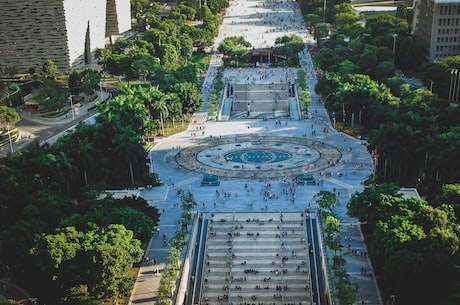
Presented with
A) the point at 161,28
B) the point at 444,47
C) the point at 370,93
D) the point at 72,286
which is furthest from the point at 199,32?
the point at 72,286

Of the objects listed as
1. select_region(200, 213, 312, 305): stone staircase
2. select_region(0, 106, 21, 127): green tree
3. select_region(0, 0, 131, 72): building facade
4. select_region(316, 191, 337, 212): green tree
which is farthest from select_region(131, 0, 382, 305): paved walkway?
select_region(0, 0, 131, 72): building facade

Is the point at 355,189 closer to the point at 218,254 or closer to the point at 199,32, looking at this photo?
the point at 218,254

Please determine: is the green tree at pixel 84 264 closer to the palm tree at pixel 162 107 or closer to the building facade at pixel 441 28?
the palm tree at pixel 162 107

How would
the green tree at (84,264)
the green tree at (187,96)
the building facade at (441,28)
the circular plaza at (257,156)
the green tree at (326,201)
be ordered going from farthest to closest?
1. the building facade at (441,28)
2. the green tree at (187,96)
3. the circular plaza at (257,156)
4. the green tree at (326,201)
5. the green tree at (84,264)

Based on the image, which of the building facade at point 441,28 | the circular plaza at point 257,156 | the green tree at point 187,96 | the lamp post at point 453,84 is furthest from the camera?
the building facade at point 441,28

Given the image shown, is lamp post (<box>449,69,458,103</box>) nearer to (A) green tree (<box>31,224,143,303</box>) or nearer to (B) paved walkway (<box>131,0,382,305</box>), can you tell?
(B) paved walkway (<box>131,0,382,305</box>)

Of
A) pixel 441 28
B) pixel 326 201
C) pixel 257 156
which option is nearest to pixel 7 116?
pixel 257 156

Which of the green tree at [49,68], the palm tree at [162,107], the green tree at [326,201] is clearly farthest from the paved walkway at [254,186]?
the green tree at [49,68]
